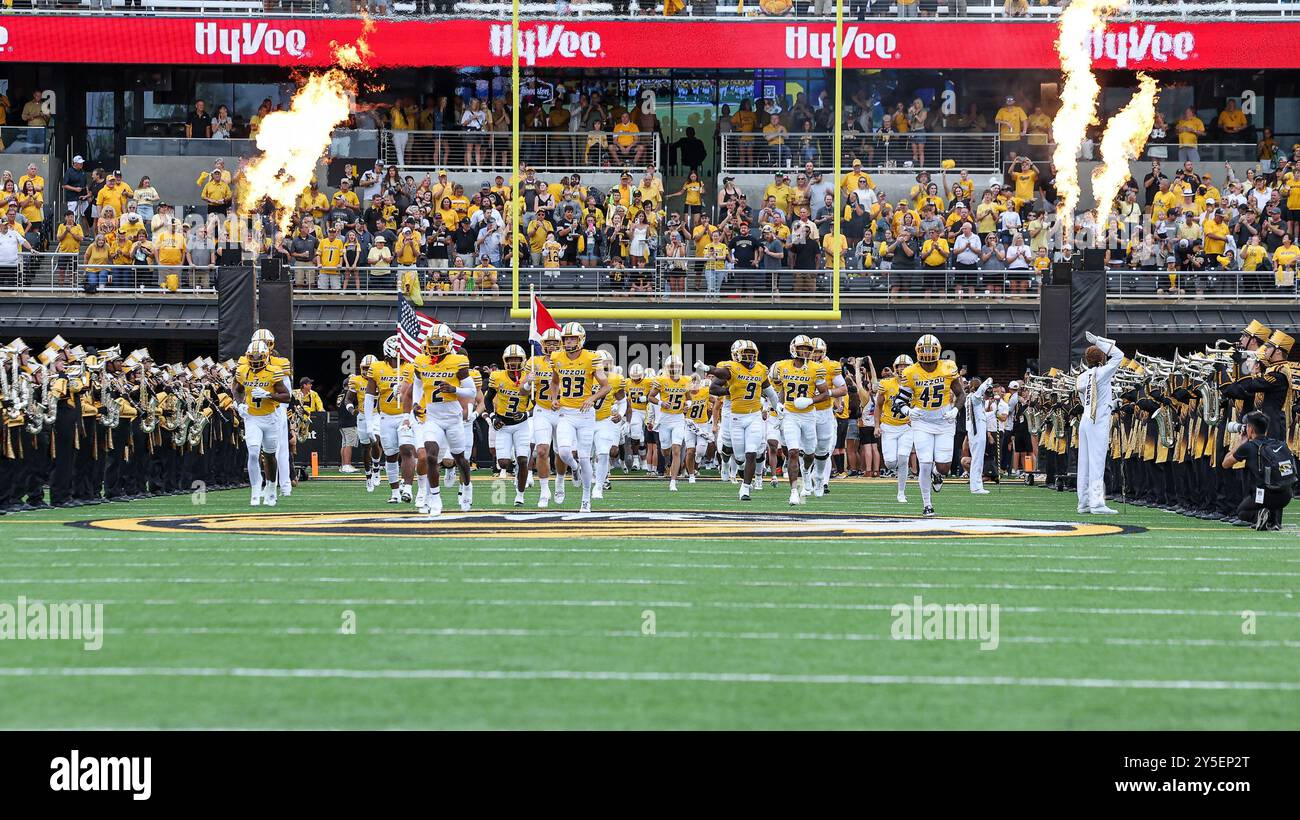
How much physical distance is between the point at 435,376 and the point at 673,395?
327 inches

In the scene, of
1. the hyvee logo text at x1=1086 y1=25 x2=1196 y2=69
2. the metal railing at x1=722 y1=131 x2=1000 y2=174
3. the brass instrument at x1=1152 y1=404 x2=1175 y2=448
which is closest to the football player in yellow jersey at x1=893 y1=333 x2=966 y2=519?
the brass instrument at x1=1152 y1=404 x2=1175 y2=448

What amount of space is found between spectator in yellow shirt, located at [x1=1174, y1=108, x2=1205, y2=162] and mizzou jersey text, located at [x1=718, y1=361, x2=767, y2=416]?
1420 centimetres

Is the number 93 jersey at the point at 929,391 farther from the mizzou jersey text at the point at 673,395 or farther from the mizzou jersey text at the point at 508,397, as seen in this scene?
the mizzou jersey text at the point at 673,395

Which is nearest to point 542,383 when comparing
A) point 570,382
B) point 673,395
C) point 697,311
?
point 570,382

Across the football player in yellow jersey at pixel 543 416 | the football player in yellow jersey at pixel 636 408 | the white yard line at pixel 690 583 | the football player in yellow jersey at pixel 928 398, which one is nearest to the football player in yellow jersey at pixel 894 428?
the football player in yellow jersey at pixel 928 398

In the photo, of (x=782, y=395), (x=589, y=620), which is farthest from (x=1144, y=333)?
(x=589, y=620)

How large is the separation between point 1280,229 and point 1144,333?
10.5 feet

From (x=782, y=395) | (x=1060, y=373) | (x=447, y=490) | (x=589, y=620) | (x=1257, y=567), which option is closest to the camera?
(x=589, y=620)

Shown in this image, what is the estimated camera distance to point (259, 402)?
60.0 ft

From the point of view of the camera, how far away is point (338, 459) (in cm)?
3044

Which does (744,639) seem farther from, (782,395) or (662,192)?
(662,192)

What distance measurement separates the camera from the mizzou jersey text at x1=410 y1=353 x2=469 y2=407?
16344mm

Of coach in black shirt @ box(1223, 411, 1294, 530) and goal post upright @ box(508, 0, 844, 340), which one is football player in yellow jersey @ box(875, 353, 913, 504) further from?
goal post upright @ box(508, 0, 844, 340)
